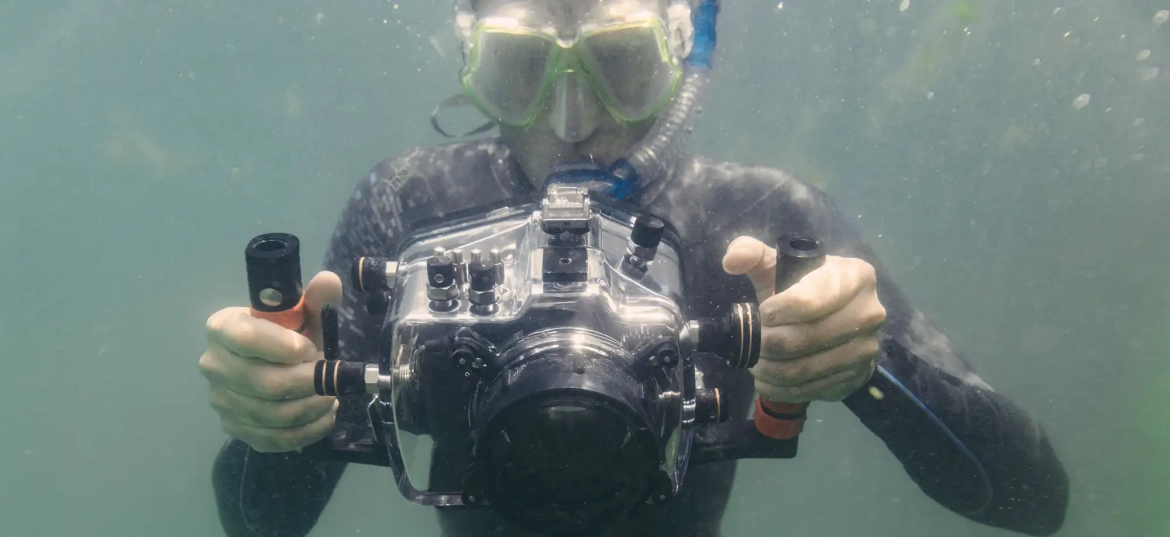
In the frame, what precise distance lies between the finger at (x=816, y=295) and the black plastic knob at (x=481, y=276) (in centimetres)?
58

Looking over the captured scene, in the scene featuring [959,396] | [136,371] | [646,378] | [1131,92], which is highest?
[646,378]

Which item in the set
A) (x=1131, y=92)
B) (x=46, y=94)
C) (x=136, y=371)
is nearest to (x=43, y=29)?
(x=46, y=94)

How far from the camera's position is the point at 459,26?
8.72 feet

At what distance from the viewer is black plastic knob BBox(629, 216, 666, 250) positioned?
1330 mm

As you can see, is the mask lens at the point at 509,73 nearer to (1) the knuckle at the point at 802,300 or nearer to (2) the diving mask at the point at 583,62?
(2) the diving mask at the point at 583,62

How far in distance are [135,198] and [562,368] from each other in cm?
3812

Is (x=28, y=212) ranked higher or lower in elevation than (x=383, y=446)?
lower

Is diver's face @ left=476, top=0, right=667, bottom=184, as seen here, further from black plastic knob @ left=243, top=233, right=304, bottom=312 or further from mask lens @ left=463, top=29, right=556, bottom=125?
black plastic knob @ left=243, top=233, right=304, bottom=312

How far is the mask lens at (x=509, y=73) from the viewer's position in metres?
2.25

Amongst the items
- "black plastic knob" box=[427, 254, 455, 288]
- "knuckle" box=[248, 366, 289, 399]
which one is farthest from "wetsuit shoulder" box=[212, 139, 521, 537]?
"black plastic knob" box=[427, 254, 455, 288]

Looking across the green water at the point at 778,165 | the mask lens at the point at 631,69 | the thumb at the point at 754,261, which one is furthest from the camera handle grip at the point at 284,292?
the green water at the point at 778,165

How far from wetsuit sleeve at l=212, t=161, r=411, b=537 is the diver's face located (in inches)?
26.6

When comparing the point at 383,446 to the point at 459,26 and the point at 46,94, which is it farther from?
the point at 46,94

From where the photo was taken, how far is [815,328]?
1444mm
